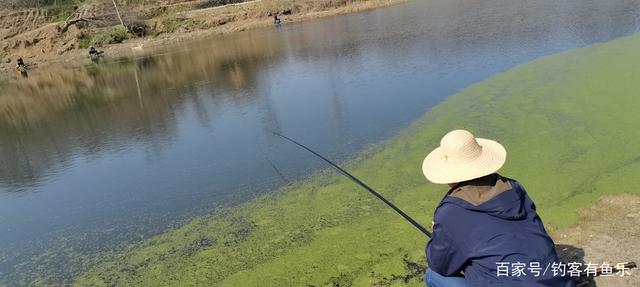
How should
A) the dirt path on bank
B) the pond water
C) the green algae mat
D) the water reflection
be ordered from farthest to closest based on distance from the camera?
the water reflection, the pond water, the green algae mat, the dirt path on bank

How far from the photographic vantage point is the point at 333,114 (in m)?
7.77

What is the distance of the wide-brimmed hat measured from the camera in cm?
204

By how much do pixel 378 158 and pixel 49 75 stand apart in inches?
815

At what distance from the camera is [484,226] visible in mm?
1888

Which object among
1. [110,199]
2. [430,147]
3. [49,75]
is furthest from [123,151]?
[49,75]

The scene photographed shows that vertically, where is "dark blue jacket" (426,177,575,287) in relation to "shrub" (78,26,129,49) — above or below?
below

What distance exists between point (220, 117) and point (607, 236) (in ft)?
22.6

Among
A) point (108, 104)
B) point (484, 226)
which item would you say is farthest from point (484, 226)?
point (108, 104)

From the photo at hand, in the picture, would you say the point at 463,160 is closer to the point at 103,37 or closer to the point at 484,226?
the point at 484,226

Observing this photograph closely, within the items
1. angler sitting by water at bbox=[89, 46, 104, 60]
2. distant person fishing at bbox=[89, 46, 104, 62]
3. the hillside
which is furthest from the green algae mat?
the hillside

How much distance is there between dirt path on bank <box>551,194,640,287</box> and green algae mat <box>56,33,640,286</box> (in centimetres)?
15

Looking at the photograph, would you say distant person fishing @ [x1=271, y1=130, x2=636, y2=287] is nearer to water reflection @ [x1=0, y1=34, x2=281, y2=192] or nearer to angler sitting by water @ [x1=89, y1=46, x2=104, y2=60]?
water reflection @ [x1=0, y1=34, x2=281, y2=192]

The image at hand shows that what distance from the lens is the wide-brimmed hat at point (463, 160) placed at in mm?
2041

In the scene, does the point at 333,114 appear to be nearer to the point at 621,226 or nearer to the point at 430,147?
the point at 430,147
